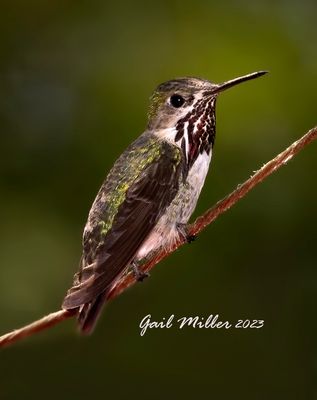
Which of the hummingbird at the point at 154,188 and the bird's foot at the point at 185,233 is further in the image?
the bird's foot at the point at 185,233

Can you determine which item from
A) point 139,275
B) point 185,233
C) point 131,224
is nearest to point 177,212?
point 185,233

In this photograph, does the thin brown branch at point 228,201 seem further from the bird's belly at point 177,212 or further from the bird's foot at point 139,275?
the bird's belly at point 177,212

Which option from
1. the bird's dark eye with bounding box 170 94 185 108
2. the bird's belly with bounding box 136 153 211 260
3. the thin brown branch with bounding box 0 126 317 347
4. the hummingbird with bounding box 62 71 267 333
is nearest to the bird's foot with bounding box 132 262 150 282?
the hummingbird with bounding box 62 71 267 333

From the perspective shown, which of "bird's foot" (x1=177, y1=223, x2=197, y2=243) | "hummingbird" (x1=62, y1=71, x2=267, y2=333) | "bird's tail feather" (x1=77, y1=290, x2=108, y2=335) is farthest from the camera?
"bird's foot" (x1=177, y1=223, x2=197, y2=243)

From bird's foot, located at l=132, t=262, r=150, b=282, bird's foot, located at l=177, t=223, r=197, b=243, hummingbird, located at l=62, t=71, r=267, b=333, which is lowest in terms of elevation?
bird's foot, located at l=132, t=262, r=150, b=282

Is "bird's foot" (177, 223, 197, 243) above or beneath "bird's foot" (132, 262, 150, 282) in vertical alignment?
above

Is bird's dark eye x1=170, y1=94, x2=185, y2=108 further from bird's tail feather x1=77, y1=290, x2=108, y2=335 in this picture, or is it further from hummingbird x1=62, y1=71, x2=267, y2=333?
bird's tail feather x1=77, y1=290, x2=108, y2=335

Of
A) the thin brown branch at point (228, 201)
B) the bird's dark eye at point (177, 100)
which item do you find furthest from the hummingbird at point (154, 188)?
the thin brown branch at point (228, 201)
